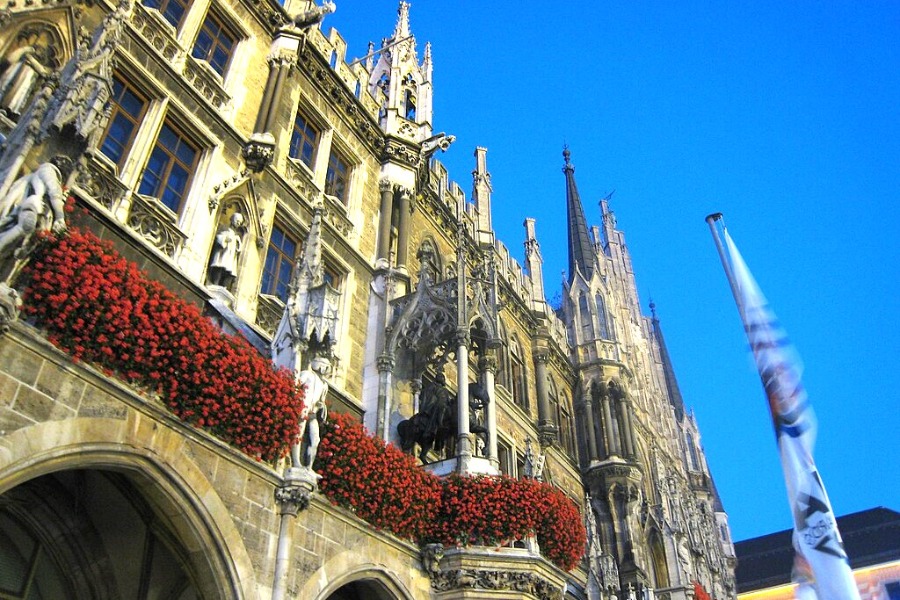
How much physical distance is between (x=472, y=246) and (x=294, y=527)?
13651 mm

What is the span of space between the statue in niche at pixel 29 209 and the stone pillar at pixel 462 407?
27.8ft

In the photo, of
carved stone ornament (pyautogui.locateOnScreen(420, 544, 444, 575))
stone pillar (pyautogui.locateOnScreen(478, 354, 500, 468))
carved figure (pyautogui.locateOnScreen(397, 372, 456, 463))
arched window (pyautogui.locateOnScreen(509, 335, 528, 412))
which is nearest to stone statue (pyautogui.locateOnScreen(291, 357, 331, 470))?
carved stone ornament (pyautogui.locateOnScreen(420, 544, 444, 575))

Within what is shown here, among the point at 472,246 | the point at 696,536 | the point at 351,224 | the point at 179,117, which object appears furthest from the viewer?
the point at 696,536

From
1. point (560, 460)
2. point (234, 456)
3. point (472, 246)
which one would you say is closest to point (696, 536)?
point (560, 460)

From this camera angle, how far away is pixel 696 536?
35.2 metres

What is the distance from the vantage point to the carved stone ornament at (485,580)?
42.7 ft

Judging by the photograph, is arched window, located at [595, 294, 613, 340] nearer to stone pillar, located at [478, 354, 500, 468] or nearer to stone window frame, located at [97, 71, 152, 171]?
stone pillar, located at [478, 354, 500, 468]

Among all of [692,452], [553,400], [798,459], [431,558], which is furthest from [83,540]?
[692,452]

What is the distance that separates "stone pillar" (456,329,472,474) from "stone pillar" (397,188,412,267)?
3.26 meters

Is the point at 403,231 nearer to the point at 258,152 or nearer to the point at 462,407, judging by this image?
the point at 258,152

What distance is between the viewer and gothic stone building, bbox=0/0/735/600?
366 inches

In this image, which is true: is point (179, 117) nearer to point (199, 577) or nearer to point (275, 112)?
point (275, 112)

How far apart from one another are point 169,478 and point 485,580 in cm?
627

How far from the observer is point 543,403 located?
24266 mm
